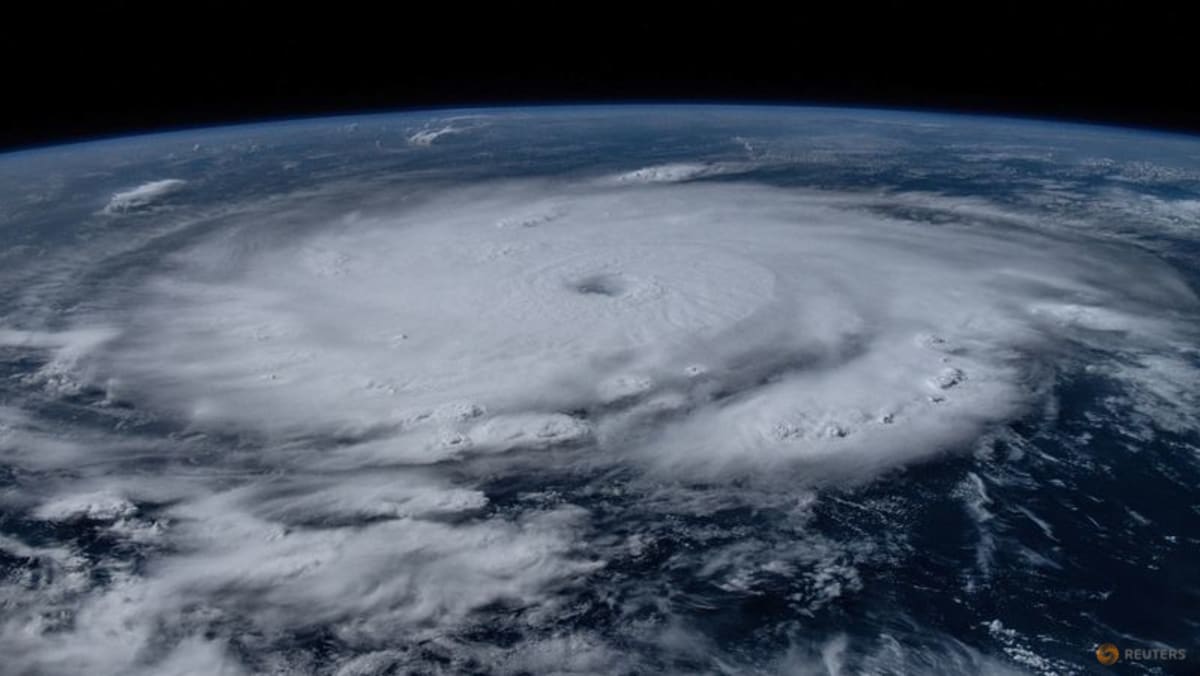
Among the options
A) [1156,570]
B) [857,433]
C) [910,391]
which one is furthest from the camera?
[910,391]

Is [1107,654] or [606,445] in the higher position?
[606,445]

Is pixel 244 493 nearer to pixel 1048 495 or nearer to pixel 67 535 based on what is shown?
pixel 67 535

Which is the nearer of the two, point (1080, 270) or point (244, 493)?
point (244, 493)

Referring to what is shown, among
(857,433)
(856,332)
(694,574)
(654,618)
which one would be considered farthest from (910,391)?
(654,618)

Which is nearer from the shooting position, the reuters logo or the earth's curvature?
the reuters logo

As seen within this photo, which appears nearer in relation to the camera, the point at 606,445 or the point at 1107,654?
the point at 1107,654
